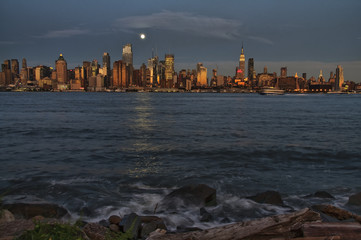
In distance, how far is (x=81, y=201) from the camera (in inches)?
477

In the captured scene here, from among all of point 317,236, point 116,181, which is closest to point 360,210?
point 317,236

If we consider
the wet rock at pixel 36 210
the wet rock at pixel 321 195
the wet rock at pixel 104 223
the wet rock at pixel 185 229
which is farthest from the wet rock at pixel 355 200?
the wet rock at pixel 36 210

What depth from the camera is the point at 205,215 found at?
10516 mm

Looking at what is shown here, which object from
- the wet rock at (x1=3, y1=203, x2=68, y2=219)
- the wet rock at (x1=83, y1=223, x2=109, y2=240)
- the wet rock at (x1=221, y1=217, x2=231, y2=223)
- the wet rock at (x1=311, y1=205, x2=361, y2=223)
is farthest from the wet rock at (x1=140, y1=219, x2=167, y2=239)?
the wet rock at (x1=311, y1=205, x2=361, y2=223)

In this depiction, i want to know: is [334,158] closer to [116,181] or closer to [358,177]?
[358,177]

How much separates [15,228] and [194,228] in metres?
5.19

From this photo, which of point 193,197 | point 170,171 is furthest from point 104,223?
point 170,171

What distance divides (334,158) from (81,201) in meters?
16.8

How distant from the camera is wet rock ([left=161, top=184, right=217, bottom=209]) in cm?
1166

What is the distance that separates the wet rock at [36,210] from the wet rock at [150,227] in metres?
3.60

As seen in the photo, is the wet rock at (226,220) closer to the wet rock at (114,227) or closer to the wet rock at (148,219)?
Result: the wet rock at (148,219)

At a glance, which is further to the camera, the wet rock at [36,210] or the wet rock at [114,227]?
the wet rock at [36,210]

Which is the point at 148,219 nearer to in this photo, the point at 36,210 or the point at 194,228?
the point at 194,228

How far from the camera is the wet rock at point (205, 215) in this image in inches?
407
